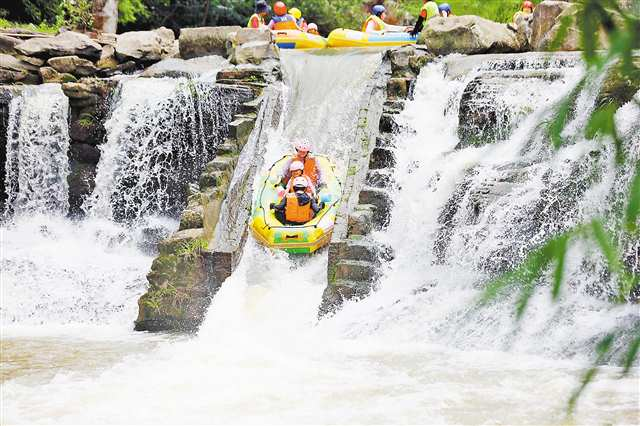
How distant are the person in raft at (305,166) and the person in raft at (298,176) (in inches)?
3.5

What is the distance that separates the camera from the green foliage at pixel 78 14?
60.2 ft

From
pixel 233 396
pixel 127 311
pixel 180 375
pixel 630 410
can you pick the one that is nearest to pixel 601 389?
pixel 630 410

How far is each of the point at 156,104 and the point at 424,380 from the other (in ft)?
22.4

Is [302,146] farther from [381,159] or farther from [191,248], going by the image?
[191,248]

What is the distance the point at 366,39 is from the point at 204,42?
2.54 meters

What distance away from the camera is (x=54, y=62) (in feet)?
46.6

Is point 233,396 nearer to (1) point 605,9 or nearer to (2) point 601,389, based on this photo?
(2) point 601,389

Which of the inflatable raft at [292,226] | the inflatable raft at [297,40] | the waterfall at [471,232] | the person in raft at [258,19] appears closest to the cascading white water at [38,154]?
the inflatable raft at [292,226]

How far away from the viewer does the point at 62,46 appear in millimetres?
14547

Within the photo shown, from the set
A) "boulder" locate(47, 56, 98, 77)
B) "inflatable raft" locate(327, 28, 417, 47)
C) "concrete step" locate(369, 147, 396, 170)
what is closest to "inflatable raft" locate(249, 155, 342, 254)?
"concrete step" locate(369, 147, 396, 170)

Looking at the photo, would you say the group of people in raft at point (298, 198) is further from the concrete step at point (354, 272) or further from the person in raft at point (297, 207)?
the concrete step at point (354, 272)

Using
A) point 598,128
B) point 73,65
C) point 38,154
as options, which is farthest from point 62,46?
point 598,128

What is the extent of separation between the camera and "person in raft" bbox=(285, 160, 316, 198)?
9.31 metres

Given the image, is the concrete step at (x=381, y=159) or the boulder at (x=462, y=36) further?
the boulder at (x=462, y=36)
